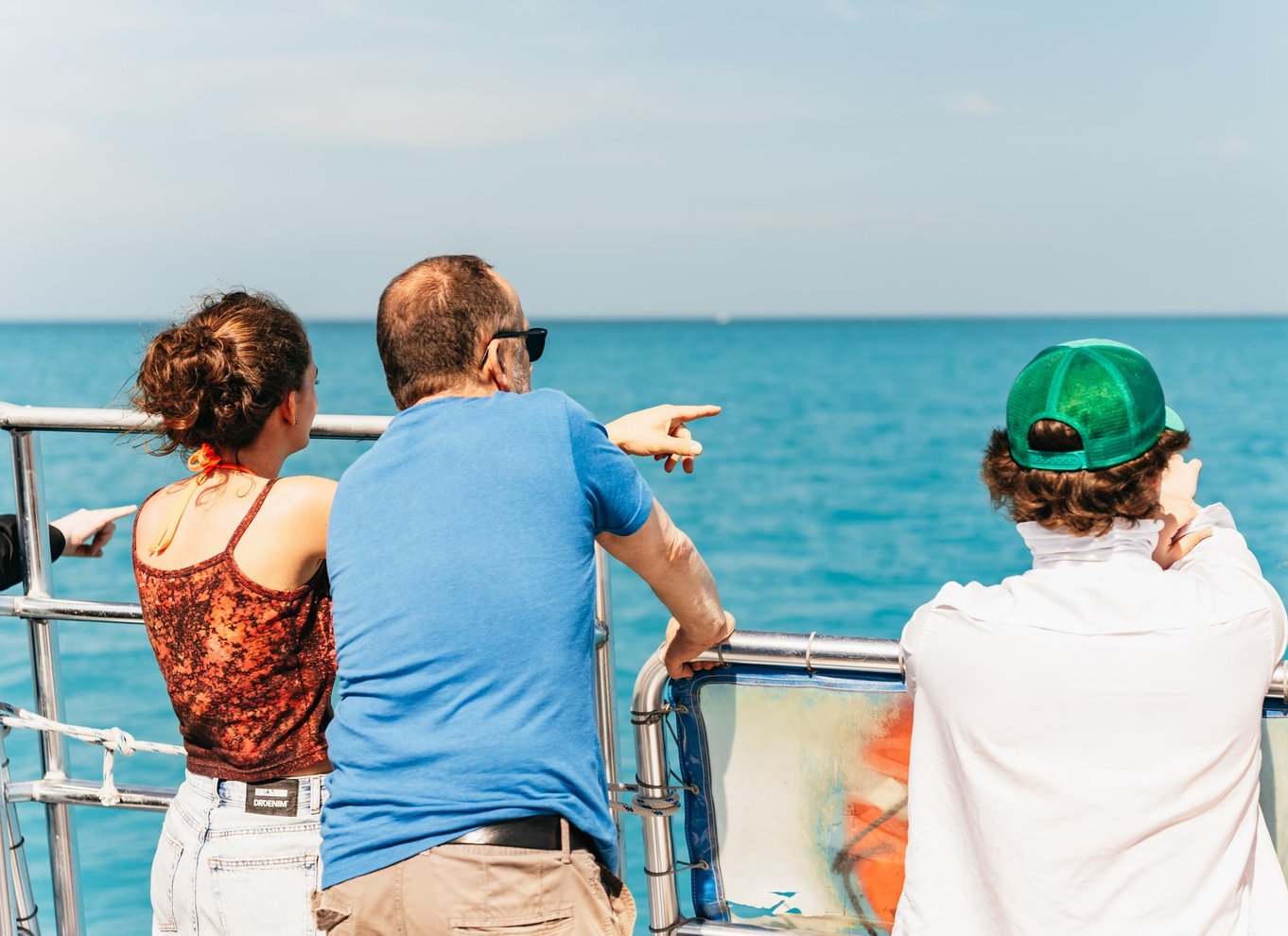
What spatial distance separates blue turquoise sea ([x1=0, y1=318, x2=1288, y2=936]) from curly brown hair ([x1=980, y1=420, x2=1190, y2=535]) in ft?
4.74

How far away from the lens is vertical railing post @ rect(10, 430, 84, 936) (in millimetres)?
2555

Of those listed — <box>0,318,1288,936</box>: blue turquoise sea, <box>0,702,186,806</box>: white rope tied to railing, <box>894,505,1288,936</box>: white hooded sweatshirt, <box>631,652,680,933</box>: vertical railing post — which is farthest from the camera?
<box>0,318,1288,936</box>: blue turquoise sea

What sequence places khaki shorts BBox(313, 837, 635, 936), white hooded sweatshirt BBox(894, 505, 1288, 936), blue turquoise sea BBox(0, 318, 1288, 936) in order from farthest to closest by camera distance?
blue turquoise sea BBox(0, 318, 1288, 936)
khaki shorts BBox(313, 837, 635, 936)
white hooded sweatshirt BBox(894, 505, 1288, 936)

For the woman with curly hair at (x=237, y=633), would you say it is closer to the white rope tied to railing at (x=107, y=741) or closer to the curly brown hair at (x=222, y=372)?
the curly brown hair at (x=222, y=372)

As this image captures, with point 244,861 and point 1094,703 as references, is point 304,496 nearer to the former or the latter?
point 244,861

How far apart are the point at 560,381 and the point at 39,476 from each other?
54.0 m

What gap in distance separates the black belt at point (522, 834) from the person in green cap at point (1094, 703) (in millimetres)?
497

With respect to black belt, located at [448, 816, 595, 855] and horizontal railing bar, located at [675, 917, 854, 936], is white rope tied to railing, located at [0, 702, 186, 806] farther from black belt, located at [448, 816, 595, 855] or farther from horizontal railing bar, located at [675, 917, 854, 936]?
horizontal railing bar, located at [675, 917, 854, 936]

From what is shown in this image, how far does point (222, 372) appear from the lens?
1.99 meters

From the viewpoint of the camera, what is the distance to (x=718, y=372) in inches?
2704

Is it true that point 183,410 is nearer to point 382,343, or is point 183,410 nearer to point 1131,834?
point 382,343

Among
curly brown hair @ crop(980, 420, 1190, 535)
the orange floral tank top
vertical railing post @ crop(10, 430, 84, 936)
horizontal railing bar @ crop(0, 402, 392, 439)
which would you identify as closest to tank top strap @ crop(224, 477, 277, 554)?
the orange floral tank top

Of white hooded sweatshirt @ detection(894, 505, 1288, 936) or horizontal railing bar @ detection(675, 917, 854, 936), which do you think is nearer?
white hooded sweatshirt @ detection(894, 505, 1288, 936)

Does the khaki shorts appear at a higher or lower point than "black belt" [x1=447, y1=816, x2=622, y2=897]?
lower
